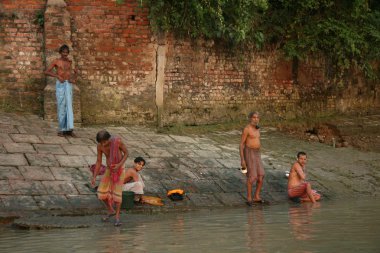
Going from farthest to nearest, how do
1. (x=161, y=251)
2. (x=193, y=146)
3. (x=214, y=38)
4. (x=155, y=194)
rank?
(x=214, y=38), (x=193, y=146), (x=155, y=194), (x=161, y=251)

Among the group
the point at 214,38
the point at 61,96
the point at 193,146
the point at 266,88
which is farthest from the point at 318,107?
the point at 61,96

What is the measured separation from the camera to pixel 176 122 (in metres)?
16.6

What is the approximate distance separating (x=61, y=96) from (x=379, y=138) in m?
7.76

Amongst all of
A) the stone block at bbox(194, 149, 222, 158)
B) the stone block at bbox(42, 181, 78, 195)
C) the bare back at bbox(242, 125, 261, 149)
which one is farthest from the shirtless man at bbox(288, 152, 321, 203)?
the stone block at bbox(42, 181, 78, 195)

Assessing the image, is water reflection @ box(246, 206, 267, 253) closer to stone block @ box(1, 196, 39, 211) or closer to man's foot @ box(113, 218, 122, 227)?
man's foot @ box(113, 218, 122, 227)

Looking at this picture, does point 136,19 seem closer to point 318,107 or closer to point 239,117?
point 239,117

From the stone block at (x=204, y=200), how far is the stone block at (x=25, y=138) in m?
3.16

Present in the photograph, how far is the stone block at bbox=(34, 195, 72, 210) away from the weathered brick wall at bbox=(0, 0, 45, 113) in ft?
15.7

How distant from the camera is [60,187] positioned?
11.4m

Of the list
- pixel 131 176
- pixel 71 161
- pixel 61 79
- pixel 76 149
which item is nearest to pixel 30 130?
pixel 61 79

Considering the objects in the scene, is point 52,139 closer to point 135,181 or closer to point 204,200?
point 135,181

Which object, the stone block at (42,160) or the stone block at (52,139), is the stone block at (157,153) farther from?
the stone block at (42,160)

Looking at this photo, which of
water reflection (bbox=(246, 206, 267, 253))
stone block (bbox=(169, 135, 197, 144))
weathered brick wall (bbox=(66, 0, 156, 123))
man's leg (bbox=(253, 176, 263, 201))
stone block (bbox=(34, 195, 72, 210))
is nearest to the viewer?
water reflection (bbox=(246, 206, 267, 253))

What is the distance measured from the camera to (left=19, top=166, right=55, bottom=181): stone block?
11531 millimetres
